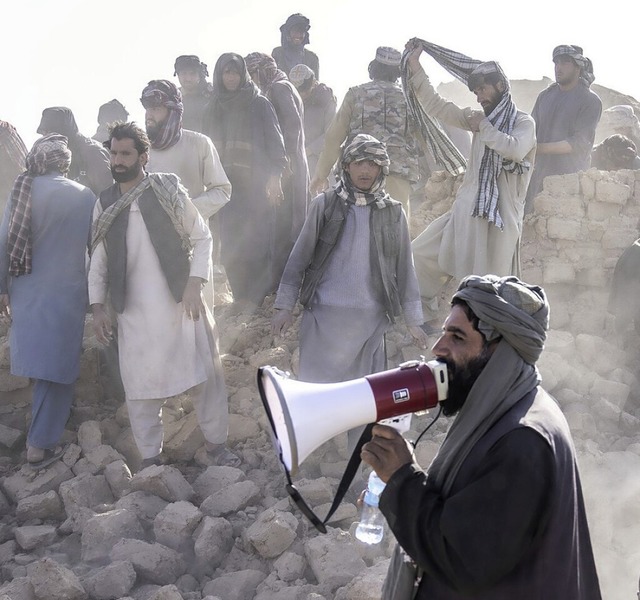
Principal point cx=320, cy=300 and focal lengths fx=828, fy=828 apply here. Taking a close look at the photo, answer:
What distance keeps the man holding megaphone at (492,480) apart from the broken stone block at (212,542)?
1.95 m

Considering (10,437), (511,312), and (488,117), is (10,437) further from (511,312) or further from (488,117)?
(511,312)

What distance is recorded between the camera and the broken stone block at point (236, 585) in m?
3.72

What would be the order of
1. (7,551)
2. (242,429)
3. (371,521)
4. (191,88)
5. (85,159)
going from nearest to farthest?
(371,521) → (7,551) → (242,429) → (85,159) → (191,88)

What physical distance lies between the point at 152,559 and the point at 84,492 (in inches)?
36.1

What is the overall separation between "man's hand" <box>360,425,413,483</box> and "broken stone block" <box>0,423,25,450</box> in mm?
3924

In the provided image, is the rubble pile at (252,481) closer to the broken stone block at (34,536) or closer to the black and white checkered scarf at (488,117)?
the broken stone block at (34,536)

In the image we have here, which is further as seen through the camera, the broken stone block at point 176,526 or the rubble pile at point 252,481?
the broken stone block at point 176,526

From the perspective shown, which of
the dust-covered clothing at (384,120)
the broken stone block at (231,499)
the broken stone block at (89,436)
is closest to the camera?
the broken stone block at (231,499)

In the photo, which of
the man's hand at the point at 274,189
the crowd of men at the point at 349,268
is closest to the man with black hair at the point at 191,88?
the crowd of men at the point at 349,268

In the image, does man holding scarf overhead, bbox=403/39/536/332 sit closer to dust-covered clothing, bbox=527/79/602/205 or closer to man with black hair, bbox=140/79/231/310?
man with black hair, bbox=140/79/231/310

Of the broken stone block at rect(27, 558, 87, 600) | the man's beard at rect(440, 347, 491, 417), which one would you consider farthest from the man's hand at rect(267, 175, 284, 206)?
the man's beard at rect(440, 347, 491, 417)

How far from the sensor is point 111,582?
12.2ft

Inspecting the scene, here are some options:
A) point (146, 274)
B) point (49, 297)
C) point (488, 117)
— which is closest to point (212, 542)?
point (146, 274)

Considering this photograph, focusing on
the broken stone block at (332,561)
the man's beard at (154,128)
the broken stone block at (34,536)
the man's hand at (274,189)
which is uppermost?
the man's beard at (154,128)
